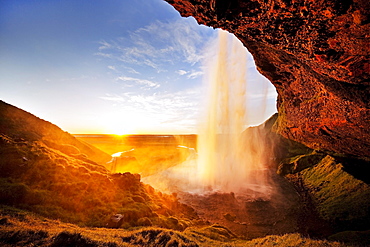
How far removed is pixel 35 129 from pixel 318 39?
55.8 meters

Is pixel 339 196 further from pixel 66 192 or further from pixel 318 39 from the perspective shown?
pixel 66 192

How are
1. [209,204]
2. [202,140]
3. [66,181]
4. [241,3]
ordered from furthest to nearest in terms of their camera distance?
[202,140] → [209,204] → [66,181] → [241,3]

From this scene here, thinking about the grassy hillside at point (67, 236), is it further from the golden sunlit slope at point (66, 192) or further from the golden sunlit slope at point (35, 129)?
the golden sunlit slope at point (35, 129)

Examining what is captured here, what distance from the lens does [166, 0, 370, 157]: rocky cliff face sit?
20.5ft

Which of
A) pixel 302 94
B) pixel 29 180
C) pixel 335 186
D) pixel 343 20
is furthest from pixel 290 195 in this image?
pixel 29 180

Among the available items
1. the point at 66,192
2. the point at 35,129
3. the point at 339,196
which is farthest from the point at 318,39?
the point at 35,129

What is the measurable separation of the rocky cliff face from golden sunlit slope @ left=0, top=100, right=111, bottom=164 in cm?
3315

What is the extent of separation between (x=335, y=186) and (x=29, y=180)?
47333 mm

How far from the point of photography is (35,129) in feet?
130

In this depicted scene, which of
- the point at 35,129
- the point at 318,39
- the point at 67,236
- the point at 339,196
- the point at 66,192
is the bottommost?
the point at 339,196

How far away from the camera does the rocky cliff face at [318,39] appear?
20.5 ft

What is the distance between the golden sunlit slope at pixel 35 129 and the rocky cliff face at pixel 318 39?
33.2m

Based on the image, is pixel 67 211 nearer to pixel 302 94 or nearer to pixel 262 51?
pixel 262 51

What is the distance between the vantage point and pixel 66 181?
59.0ft
